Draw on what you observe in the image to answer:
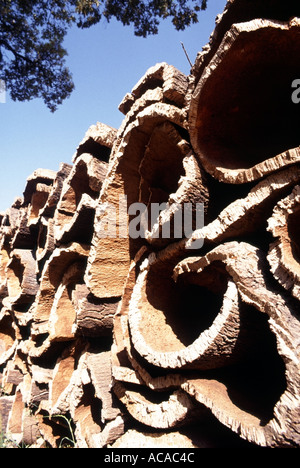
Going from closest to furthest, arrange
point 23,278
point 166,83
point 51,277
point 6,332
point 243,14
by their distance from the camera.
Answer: point 243,14 < point 166,83 < point 51,277 < point 23,278 < point 6,332

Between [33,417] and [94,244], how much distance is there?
158cm

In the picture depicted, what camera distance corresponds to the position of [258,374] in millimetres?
992

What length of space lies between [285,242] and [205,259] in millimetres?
253

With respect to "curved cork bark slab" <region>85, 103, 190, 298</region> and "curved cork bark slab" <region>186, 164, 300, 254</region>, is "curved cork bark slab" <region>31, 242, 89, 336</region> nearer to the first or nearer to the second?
"curved cork bark slab" <region>85, 103, 190, 298</region>

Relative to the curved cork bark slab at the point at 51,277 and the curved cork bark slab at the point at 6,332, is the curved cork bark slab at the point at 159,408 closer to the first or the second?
the curved cork bark slab at the point at 51,277

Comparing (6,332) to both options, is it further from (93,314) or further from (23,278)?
(93,314)

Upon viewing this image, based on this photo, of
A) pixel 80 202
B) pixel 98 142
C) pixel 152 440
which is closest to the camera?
pixel 152 440

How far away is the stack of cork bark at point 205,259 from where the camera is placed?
2.53 ft

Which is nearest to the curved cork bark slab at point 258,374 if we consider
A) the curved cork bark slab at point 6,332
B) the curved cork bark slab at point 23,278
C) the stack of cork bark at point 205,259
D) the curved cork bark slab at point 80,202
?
the stack of cork bark at point 205,259

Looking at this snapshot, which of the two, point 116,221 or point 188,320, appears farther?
point 116,221

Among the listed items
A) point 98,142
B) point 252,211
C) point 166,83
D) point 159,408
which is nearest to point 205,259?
point 252,211
